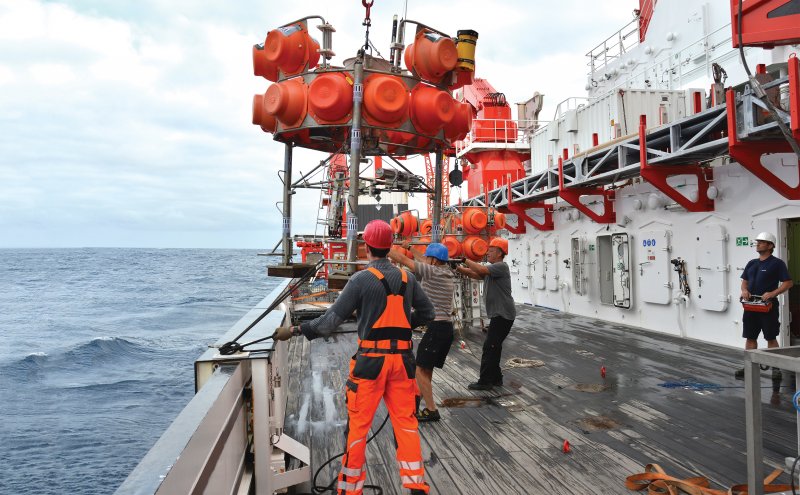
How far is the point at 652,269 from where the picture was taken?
36.4ft

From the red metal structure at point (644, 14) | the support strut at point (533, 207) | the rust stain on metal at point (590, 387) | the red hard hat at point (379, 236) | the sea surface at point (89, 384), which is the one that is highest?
the red metal structure at point (644, 14)

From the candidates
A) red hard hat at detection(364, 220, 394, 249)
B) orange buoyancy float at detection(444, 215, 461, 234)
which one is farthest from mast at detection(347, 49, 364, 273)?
orange buoyancy float at detection(444, 215, 461, 234)

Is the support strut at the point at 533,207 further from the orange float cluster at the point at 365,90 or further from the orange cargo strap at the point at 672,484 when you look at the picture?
the orange cargo strap at the point at 672,484

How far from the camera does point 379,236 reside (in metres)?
3.65

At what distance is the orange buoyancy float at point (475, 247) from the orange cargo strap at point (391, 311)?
7.89 metres

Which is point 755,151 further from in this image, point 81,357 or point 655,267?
point 81,357

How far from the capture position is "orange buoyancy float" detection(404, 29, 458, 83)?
16.3ft

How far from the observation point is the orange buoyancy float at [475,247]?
11.3 metres

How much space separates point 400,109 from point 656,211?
317 inches

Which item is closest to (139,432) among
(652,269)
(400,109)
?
(400,109)

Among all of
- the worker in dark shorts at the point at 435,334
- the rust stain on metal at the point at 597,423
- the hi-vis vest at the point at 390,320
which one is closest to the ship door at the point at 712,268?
the rust stain on metal at the point at 597,423

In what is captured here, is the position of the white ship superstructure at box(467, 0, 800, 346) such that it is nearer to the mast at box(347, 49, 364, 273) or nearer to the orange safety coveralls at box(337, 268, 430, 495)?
the mast at box(347, 49, 364, 273)

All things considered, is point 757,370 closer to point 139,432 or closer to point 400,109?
point 400,109

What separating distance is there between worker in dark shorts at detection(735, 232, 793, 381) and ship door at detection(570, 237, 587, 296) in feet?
23.6
